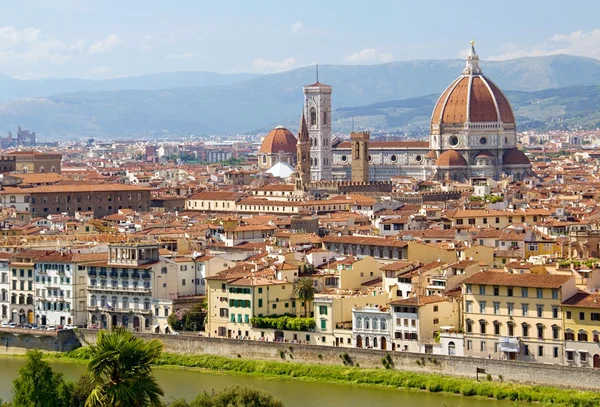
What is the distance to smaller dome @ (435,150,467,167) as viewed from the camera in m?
114

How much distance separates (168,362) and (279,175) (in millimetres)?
77881

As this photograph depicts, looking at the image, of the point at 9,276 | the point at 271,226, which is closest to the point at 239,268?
the point at 9,276

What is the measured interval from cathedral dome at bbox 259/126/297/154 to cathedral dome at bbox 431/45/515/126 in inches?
799

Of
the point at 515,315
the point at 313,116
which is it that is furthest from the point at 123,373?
the point at 313,116

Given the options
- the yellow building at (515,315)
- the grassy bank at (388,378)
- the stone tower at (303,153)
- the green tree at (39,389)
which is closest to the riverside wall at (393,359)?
the grassy bank at (388,378)

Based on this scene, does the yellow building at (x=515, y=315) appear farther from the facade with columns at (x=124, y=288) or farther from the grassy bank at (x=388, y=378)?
the facade with columns at (x=124, y=288)

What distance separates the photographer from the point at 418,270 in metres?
42.6

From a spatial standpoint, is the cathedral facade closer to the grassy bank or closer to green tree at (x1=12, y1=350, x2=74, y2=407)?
the grassy bank

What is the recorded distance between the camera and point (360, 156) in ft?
375

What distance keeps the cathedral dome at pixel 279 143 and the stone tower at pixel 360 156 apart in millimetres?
25914

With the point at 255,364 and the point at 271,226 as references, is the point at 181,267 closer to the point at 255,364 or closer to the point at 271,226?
the point at 255,364

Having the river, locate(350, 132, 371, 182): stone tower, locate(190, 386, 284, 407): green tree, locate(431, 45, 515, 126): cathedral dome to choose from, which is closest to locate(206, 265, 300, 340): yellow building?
the river

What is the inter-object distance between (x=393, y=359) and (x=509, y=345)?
2.97 m

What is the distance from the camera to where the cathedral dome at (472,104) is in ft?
397
